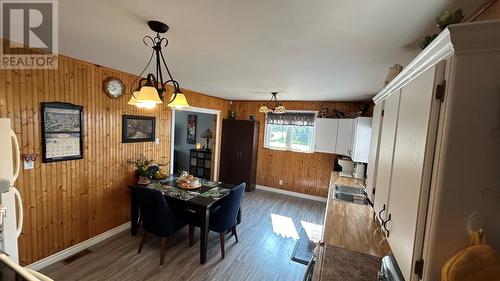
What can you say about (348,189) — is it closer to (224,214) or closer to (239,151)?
(224,214)

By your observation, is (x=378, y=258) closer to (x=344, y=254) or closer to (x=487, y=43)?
(x=344, y=254)

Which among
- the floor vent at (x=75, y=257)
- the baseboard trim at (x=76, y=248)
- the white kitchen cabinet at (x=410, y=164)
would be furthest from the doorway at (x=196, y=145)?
the white kitchen cabinet at (x=410, y=164)

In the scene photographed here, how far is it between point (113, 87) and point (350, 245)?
334cm

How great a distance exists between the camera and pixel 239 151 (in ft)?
18.1

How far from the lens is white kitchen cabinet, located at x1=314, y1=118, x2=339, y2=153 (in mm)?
4594

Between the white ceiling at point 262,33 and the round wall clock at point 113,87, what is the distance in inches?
14.6

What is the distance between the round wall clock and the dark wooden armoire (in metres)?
2.79

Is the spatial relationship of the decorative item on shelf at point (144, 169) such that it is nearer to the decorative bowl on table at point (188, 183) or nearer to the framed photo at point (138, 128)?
the framed photo at point (138, 128)

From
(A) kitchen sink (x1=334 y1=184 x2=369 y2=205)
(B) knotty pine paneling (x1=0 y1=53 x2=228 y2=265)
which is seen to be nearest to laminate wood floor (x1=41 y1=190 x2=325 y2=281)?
(B) knotty pine paneling (x1=0 y1=53 x2=228 y2=265)

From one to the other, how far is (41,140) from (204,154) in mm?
3734

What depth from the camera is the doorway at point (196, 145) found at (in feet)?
19.0

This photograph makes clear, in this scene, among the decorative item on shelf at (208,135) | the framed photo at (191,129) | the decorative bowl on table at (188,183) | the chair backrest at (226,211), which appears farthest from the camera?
the framed photo at (191,129)

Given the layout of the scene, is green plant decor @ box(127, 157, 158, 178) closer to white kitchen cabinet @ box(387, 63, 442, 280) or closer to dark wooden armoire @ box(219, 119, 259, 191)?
dark wooden armoire @ box(219, 119, 259, 191)

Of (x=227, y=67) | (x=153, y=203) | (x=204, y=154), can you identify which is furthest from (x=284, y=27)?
(x=204, y=154)
